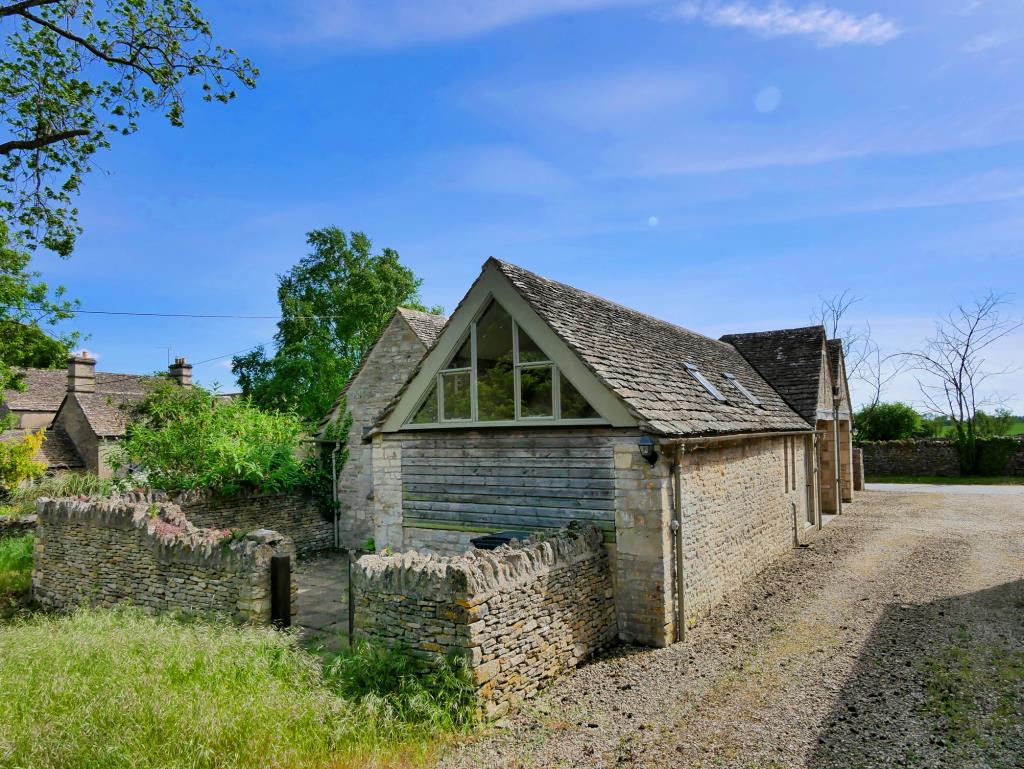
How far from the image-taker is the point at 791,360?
2016 centimetres

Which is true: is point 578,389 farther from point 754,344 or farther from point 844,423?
point 844,423

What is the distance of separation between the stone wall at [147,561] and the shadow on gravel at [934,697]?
7.39 metres

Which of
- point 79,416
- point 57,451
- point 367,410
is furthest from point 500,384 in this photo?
point 57,451

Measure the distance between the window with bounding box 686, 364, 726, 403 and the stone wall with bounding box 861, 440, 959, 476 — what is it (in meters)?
24.8

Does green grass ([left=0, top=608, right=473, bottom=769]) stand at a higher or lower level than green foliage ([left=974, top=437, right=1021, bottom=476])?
lower

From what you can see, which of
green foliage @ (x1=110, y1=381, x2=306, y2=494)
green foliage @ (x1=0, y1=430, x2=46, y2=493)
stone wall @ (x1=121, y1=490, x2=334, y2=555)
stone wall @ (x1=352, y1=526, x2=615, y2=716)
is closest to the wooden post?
Result: stone wall @ (x1=352, y1=526, x2=615, y2=716)

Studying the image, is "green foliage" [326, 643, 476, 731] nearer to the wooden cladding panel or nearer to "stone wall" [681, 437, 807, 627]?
the wooden cladding panel

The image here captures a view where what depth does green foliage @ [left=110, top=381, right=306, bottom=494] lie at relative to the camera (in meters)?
14.9

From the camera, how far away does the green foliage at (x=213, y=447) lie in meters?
14.9

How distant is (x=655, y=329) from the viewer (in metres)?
14.4

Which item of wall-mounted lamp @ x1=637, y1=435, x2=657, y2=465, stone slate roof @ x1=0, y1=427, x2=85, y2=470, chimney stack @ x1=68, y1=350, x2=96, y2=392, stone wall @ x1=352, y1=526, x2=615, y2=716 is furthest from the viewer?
chimney stack @ x1=68, y1=350, x2=96, y2=392

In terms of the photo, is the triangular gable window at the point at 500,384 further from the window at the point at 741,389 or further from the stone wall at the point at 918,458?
the stone wall at the point at 918,458

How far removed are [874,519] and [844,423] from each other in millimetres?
6080

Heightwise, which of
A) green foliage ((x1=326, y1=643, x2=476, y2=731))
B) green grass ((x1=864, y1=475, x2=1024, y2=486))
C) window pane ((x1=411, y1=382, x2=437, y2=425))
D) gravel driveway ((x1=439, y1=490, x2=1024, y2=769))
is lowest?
gravel driveway ((x1=439, y1=490, x2=1024, y2=769))
